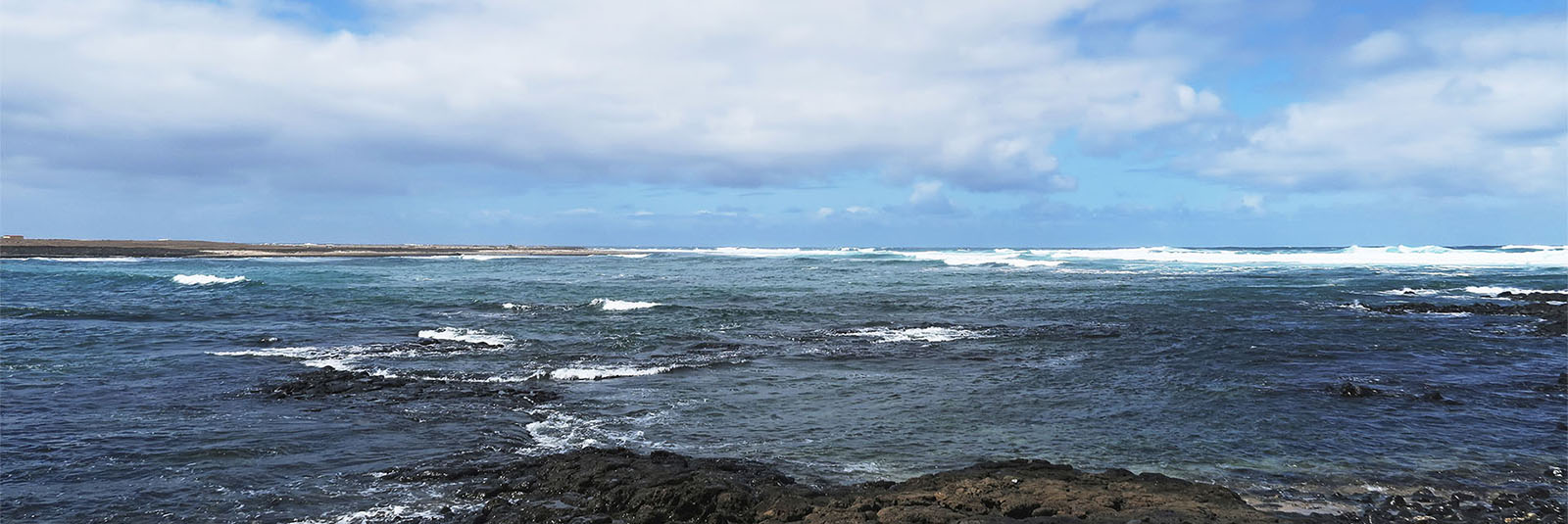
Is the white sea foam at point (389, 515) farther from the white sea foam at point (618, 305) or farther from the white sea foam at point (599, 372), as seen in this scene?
the white sea foam at point (618, 305)

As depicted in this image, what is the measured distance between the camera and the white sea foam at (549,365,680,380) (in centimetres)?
1431

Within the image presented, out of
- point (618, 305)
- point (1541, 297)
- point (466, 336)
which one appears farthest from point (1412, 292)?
point (466, 336)

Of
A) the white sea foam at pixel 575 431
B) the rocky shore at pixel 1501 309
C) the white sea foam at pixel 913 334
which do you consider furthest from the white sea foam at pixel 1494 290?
the white sea foam at pixel 575 431

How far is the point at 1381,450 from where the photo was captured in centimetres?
923

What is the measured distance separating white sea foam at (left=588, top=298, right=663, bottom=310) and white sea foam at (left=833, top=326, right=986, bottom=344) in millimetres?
9377

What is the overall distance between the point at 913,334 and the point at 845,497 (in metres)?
13.6

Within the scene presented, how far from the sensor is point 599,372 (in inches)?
582

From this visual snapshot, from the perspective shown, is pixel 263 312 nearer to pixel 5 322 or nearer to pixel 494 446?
pixel 5 322

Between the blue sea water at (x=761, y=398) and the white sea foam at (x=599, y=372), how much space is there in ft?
0.34

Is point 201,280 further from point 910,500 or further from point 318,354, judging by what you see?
point 910,500

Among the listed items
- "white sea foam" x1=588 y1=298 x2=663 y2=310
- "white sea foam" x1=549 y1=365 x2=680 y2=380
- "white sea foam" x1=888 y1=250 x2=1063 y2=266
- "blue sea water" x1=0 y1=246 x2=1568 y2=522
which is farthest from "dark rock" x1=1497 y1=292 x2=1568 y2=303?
"white sea foam" x1=888 y1=250 x2=1063 y2=266

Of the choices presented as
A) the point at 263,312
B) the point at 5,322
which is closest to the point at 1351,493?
the point at 263,312

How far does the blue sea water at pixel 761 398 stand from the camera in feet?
27.9

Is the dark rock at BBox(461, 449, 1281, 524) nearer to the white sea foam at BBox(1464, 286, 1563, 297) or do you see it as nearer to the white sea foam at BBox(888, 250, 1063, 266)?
the white sea foam at BBox(1464, 286, 1563, 297)
